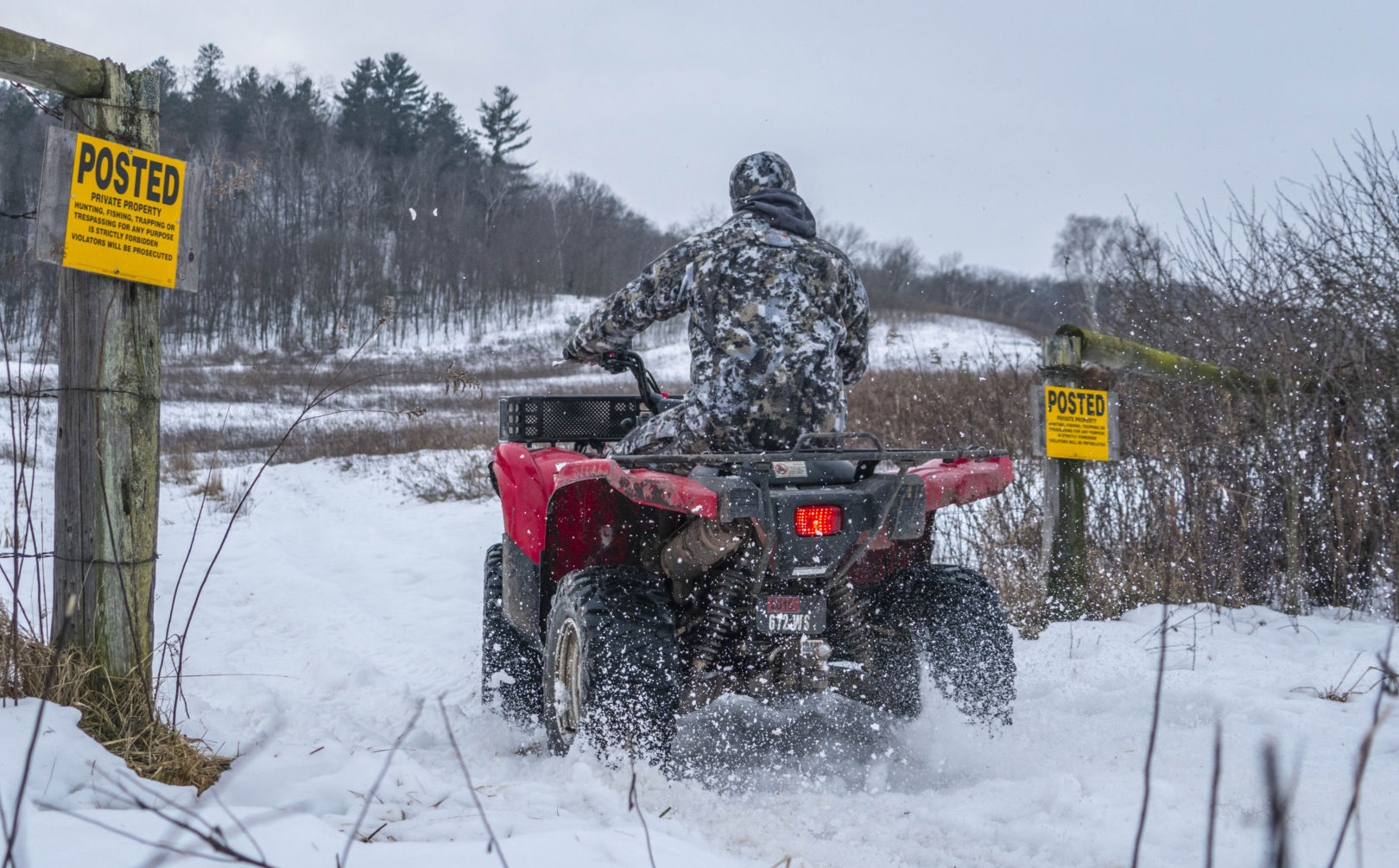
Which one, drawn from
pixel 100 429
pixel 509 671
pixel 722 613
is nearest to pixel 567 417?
pixel 509 671

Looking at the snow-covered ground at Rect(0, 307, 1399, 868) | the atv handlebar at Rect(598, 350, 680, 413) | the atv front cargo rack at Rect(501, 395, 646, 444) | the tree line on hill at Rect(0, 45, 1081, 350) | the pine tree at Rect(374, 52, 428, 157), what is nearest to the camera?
the snow-covered ground at Rect(0, 307, 1399, 868)

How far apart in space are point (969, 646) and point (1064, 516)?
190cm

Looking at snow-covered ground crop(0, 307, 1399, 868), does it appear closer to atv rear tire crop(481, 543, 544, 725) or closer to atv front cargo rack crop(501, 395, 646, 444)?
atv rear tire crop(481, 543, 544, 725)

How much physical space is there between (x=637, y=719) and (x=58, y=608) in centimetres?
158

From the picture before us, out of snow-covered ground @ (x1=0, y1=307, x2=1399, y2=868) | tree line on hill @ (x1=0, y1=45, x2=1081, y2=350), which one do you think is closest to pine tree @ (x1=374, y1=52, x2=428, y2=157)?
tree line on hill @ (x1=0, y1=45, x2=1081, y2=350)

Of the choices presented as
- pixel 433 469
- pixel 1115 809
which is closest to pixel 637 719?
pixel 1115 809

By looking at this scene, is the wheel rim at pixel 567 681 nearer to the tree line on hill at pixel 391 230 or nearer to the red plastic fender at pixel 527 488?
the red plastic fender at pixel 527 488

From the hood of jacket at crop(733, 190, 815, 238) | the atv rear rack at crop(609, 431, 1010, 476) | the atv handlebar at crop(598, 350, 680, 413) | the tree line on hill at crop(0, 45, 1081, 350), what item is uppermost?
the tree line on hill at crop(0, 45, 1081, 350)

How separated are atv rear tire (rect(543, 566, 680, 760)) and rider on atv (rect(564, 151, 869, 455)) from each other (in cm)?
57

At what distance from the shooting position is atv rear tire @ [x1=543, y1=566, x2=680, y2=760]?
8.37ft

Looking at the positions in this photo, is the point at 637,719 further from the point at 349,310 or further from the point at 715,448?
the point at 349,310

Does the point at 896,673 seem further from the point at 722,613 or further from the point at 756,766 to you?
the point at 722,613

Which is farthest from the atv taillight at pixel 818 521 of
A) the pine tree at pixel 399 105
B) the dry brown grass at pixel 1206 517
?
the pine tree at pixel 399 105

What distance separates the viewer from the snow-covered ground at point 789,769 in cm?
199
